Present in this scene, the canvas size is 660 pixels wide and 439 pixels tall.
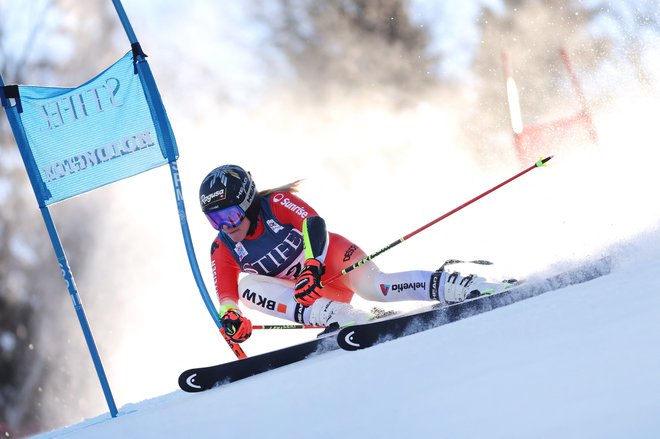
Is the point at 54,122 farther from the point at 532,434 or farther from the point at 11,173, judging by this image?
the point at 11,173

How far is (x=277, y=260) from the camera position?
15.5 feet

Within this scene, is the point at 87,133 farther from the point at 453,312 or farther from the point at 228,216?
the point at 453,312

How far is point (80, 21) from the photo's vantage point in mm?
16031

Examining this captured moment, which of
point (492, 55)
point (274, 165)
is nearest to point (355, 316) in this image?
point (274, 165)

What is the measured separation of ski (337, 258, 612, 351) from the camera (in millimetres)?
3531

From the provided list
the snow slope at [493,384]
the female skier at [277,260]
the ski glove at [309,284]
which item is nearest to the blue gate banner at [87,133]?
the female skier at [277,260]

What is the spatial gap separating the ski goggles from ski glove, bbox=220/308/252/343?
472mm

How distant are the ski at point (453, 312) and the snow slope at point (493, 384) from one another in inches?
10.8

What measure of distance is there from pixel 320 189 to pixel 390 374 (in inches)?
357

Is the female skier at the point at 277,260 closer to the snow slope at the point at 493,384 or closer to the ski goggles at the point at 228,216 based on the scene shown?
the ski goggles at the point at 228,216

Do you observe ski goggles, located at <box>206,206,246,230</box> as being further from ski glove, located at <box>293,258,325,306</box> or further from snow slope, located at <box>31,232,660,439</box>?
snow slope, located at <box>31,232,660,439</box>

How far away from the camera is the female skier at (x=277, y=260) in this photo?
447 centimetres

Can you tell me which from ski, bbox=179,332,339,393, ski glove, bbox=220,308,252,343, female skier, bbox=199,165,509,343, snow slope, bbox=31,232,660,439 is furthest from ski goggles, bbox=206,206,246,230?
snow slope, bbox=31,232,660,439

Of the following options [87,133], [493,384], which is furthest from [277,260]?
[493,384]
